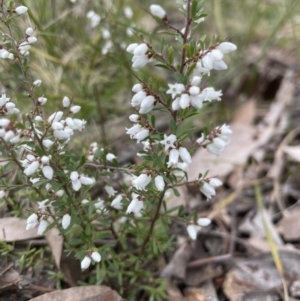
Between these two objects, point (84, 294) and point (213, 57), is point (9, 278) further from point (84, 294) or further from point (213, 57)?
point (213, 57)

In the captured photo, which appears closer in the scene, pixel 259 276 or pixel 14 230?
pixel 14 230

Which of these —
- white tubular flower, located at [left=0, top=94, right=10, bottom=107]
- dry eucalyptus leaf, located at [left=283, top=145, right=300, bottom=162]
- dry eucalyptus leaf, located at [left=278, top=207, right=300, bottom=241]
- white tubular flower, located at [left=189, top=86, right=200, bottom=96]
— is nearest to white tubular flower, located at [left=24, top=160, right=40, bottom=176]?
white tubular flower, located at [left=0, top=94, right=10, bottom=107]

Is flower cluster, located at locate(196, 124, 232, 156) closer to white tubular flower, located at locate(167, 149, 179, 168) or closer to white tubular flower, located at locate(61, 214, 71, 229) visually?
white tubular flower, located at locate(167, 149, 179, 168)

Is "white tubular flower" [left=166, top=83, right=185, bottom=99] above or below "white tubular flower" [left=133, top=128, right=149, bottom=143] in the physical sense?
above

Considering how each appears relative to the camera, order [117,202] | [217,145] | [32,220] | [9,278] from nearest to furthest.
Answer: [217,145] < [32,220] < [117,202] < [9,278]

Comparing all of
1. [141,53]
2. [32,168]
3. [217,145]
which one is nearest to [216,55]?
[141,53]

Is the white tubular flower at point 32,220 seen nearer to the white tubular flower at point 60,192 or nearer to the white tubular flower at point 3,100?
the white tubular flower at point 60,192

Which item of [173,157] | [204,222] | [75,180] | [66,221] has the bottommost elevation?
[204,222]
